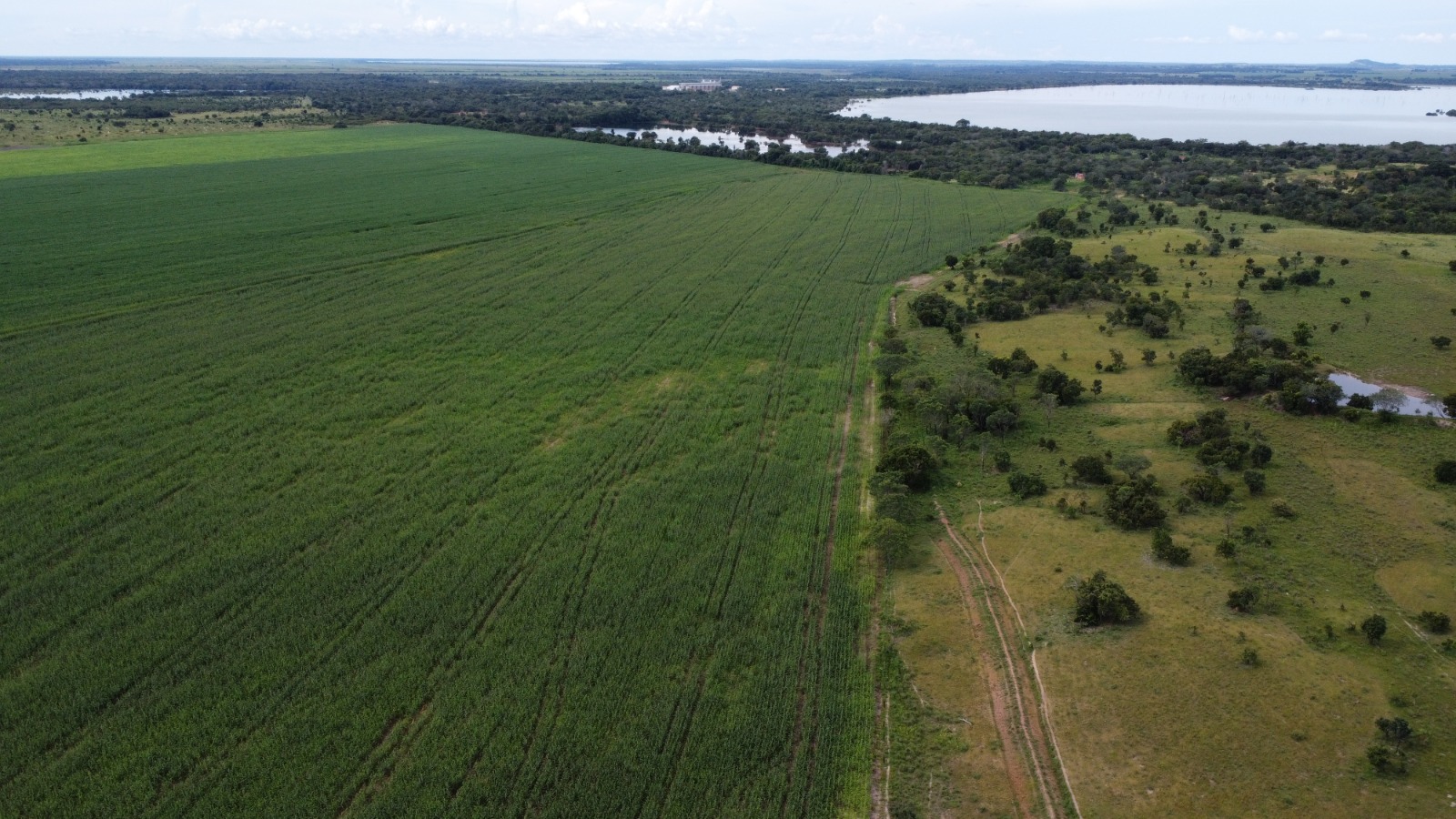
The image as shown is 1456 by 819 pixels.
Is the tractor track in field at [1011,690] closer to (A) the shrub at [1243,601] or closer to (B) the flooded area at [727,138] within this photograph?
(A) the shrub at [1243,601]

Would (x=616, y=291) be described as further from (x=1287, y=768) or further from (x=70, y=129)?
(x=70, y=129)

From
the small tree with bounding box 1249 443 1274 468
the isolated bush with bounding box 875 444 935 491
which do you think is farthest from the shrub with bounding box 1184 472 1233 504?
the isolated bush with bounding box 875 444 935 491

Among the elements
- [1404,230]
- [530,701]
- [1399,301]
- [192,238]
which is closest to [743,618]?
[530,701]

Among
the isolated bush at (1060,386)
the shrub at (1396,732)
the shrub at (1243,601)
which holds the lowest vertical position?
the shrub at (1396,732)

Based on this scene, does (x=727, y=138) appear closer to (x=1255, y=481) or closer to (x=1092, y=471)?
(x=1092, y=471)

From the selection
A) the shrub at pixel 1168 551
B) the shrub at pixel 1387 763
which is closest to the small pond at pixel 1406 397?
the shrub at pixel 1168 551

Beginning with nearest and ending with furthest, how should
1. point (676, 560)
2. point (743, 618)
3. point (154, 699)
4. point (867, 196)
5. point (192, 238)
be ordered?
point (154, 699) → point (743, 618) → point (676, 560) → point (192, 238) → point (867, 196)

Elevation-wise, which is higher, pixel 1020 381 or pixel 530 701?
pixel 1020 381
